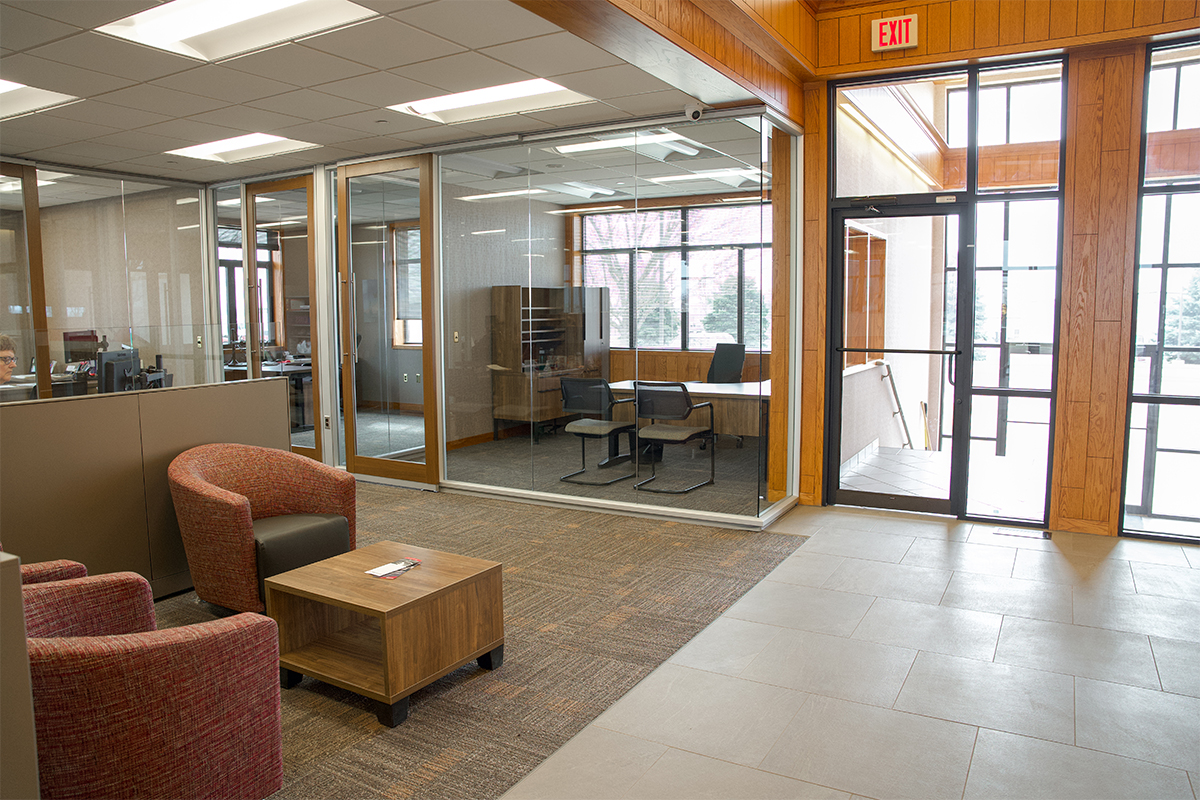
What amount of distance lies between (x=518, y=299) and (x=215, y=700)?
4.30 m

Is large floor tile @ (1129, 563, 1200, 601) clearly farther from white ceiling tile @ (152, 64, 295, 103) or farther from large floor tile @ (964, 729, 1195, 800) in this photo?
white ceiling tile @ (152, 64, 295, 103)

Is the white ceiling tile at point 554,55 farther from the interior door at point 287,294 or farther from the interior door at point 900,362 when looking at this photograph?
the interior door at point 287,294

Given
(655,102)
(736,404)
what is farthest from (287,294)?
(736,404)

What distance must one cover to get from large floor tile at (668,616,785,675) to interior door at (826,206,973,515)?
8.23 feet

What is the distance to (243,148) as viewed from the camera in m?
6.57

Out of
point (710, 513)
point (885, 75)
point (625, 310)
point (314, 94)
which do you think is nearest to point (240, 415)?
point (314, 94)

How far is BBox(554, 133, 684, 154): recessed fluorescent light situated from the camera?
215 inches

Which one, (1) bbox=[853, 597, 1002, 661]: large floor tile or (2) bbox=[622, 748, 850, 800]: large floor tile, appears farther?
(1) bbox=[853, 597, 1002, 661]: large floor tile

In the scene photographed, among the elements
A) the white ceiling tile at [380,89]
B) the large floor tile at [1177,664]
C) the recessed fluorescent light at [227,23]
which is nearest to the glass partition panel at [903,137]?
the white ceiling tile at [380,89]

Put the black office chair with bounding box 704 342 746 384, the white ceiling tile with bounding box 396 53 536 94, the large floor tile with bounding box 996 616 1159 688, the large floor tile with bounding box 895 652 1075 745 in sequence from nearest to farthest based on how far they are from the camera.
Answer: the large floor tile with bounding box 895 652 1075 745
the large floor tile with bounding box 996 616 1159 688
the white ceiling tile with bounding box 396 53 536 94
the black office chair with bounding box 704 342 746 384

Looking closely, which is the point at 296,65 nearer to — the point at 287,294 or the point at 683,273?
the point at 683,273

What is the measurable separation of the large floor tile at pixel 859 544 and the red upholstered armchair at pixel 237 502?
2865 mm

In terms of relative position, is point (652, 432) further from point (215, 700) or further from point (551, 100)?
point (215, 700)

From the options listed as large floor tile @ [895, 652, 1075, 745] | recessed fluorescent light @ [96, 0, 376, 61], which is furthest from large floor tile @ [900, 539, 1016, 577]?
recessed fluorescent light @ [96, 0, 376, 61]
